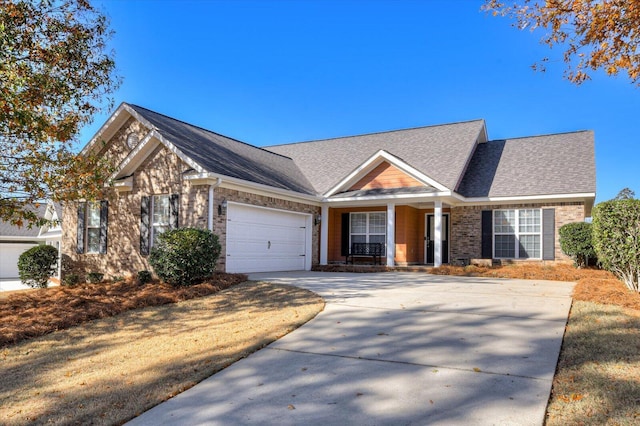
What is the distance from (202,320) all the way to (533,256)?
12.9 metres

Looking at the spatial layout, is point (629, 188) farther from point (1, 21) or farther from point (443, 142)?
point (1, 21)

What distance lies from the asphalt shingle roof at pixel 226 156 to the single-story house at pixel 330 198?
9cm

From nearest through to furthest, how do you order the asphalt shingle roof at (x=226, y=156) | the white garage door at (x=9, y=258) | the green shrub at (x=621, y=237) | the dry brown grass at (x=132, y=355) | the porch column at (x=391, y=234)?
the dry brown grass at (x=132, y=355) → the green shrub at (x=621, y=237) → the asphalt shingle roof at (x=226, y=156) → the porch column at (x=391, y=234) → the white garage door at (x=9, y=258)

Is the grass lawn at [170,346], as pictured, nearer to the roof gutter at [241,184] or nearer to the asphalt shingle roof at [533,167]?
the roof gutter at [241,184]

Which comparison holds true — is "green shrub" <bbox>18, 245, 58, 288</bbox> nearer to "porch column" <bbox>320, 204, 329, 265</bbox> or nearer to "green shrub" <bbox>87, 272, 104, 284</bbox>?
"green shrub" <bbox>87, 272, 104, 284</bbox>

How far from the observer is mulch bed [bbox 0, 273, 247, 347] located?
26.0 ft

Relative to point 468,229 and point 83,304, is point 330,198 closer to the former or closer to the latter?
point 468,229

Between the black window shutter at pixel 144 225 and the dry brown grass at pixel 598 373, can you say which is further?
the black window shutter at pixel 144 225

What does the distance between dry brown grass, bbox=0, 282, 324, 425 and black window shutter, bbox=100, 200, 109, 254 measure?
635cm

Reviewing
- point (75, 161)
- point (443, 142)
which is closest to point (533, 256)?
point (443, 142)

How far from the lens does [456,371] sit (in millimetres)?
4828

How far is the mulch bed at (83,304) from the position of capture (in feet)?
26.0

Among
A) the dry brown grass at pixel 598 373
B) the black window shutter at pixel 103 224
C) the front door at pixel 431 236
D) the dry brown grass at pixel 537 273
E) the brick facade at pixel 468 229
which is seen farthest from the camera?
the front door at pixel 431 236

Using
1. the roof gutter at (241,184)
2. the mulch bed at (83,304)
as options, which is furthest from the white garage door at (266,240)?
the mulch bed at (83,304)
